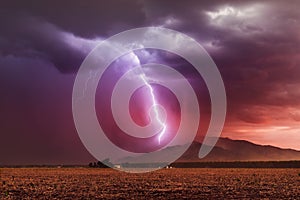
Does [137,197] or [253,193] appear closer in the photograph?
[137,197]

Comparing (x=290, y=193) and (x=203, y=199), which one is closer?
(x=203, y=199)

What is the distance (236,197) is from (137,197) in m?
7.09

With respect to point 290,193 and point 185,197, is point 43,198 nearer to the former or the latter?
point 185,197

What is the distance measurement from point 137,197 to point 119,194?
3014mm

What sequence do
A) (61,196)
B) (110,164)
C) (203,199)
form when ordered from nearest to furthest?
1. (203,199)
2. (61,196)
3. (110,164)

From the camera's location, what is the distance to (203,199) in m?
33.9

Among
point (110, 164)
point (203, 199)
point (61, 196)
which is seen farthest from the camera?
point (110, 164)

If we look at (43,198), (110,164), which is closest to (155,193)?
(43,198)

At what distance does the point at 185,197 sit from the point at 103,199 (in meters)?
5.83

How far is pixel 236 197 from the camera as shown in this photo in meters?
35.2

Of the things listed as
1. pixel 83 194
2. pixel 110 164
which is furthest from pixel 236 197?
pixel 110 164

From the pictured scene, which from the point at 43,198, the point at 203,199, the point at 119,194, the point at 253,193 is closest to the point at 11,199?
the point at 43,198

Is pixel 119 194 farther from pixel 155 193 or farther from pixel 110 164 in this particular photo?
pixel 110 164

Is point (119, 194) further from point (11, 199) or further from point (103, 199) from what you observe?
point (11, 199)
